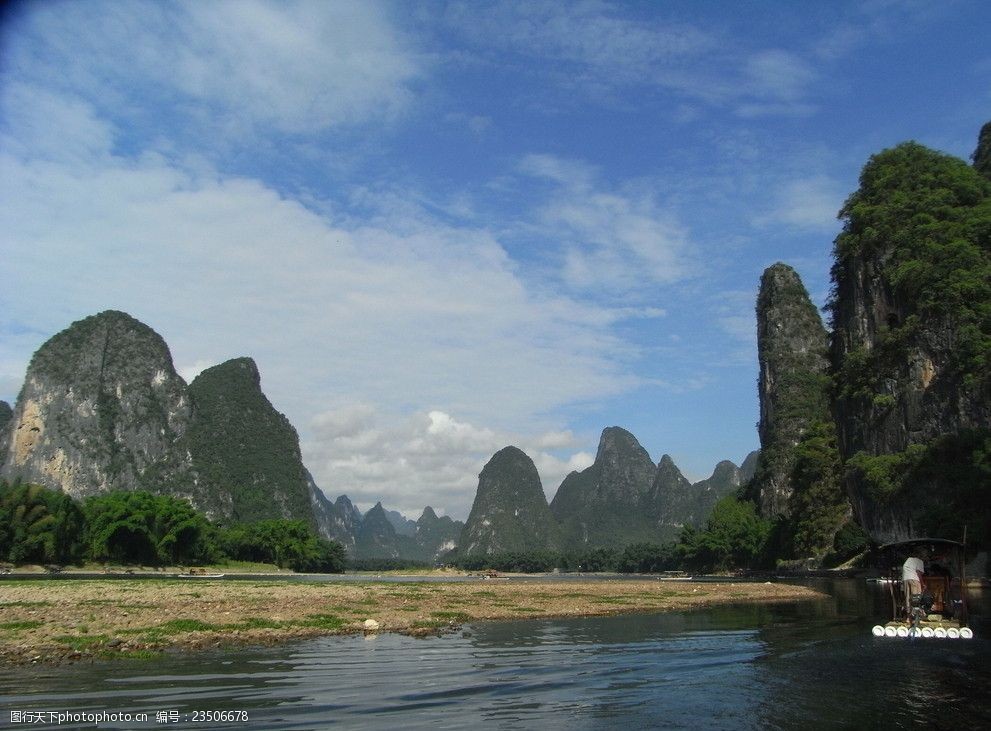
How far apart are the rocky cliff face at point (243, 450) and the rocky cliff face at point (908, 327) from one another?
11812 centimetres

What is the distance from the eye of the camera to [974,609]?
26594mm

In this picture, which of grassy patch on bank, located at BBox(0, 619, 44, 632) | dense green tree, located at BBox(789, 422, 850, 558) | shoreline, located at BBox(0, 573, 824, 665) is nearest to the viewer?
shoreline, located at BBox(0, 573, 824, 665)

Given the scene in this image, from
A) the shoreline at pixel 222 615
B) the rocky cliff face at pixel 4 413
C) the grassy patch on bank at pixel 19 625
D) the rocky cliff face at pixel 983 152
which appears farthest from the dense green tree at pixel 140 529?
the rocky cliff face at pixel 4 413

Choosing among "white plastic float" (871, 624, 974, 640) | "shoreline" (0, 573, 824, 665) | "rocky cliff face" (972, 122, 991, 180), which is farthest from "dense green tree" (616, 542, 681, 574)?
"white plastic float" (871, 624, 974, 640)

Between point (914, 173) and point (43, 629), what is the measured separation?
7525cm

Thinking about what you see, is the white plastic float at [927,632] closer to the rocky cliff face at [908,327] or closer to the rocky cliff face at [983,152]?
the rocky cliff face at [908,327]

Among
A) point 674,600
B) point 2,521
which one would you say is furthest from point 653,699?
point 2,521

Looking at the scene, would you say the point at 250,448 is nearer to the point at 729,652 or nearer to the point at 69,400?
the point at 69,400

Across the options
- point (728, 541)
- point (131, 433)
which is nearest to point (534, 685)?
point (728, 541)

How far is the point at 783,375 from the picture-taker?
130500 millimetres

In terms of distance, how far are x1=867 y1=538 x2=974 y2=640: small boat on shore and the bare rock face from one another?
145 metres

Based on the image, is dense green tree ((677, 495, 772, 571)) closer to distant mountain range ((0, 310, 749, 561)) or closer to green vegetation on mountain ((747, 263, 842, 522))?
green vegetation on mountain ((747, 263, 842, 522))

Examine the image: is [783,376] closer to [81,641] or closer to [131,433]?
[131,433]

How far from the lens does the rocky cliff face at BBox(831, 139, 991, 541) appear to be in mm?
53281
